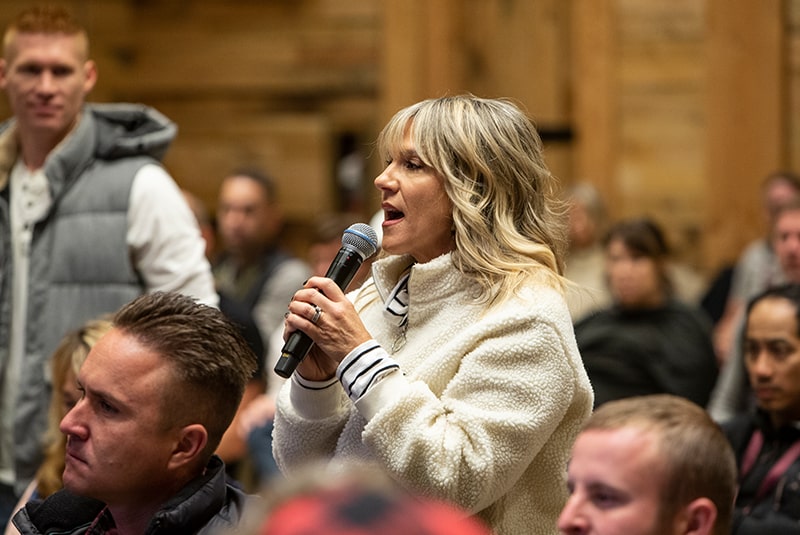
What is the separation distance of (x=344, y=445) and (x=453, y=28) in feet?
14.5

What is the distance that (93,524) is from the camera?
6.32 ft

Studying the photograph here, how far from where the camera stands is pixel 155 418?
1859 millimetres

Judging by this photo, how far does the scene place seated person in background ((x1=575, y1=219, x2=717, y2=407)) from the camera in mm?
4160

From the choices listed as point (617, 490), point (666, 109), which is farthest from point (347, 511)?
point (666, 109)

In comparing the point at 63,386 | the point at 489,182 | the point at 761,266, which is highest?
the point at 489,182

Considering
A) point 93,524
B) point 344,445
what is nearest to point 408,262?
point 344,445

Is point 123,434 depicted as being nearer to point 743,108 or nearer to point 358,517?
point 358,517

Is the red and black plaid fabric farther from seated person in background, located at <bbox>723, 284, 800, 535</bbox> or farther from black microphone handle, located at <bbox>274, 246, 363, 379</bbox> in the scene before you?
seated person in background, located at <bbox>723, 284, 800, 535</bbox>

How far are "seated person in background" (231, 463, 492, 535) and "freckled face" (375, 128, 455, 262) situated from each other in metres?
1.18

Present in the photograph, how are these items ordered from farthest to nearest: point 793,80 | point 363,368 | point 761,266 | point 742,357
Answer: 1. point 793,80
2. point 761,266
3. point 742,357
4. point 363,368

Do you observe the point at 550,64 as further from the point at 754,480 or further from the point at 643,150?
the point at 754,480

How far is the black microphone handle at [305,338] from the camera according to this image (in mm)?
1861

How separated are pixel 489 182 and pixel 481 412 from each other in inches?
13.6

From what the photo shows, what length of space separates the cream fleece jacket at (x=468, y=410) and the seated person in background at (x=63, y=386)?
56 centimetres
